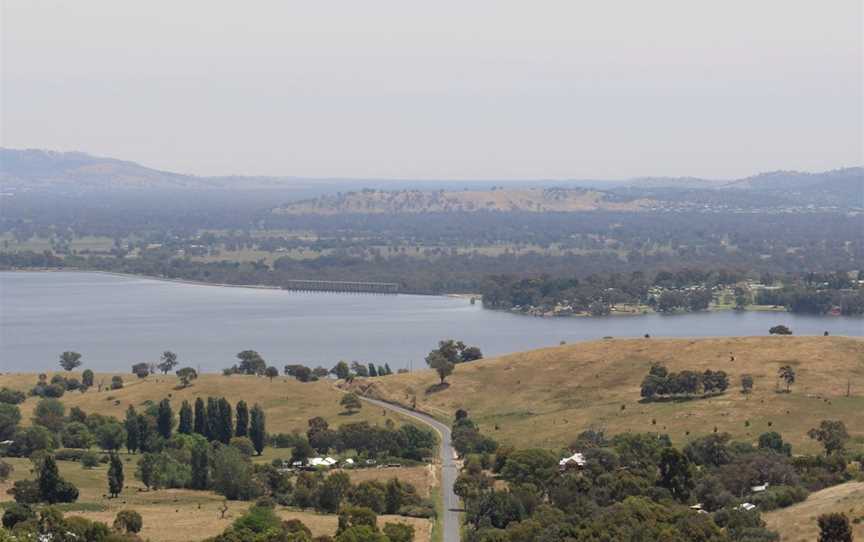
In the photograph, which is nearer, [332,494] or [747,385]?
[332,494]

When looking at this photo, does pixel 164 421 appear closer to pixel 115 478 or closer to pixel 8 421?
pixel 8 421

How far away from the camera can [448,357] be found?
113812mm

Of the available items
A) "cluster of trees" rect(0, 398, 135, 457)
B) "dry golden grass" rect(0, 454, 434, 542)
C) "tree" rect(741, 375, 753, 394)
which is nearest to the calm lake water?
"cluster of trees" rect(0, 398, 135, 457)

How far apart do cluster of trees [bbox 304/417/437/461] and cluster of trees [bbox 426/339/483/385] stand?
18787 millimetres

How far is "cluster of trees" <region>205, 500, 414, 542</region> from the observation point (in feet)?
179

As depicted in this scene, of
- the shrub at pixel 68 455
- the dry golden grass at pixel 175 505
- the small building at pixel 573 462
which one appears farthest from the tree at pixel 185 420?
the small building at pixel 573 462

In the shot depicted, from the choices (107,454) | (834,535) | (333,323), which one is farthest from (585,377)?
(333,323)

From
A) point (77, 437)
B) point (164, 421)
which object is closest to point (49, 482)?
point (77, 437)

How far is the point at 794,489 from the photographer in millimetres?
61875

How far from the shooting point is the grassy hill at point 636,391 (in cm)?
8612

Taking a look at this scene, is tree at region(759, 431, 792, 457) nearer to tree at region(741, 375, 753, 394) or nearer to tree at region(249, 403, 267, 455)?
tree at region(741, 375, 753, 394)

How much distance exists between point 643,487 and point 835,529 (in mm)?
15432

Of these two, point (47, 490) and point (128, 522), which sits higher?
point (128, 522)

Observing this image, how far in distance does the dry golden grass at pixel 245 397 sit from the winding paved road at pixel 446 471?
2214mm
